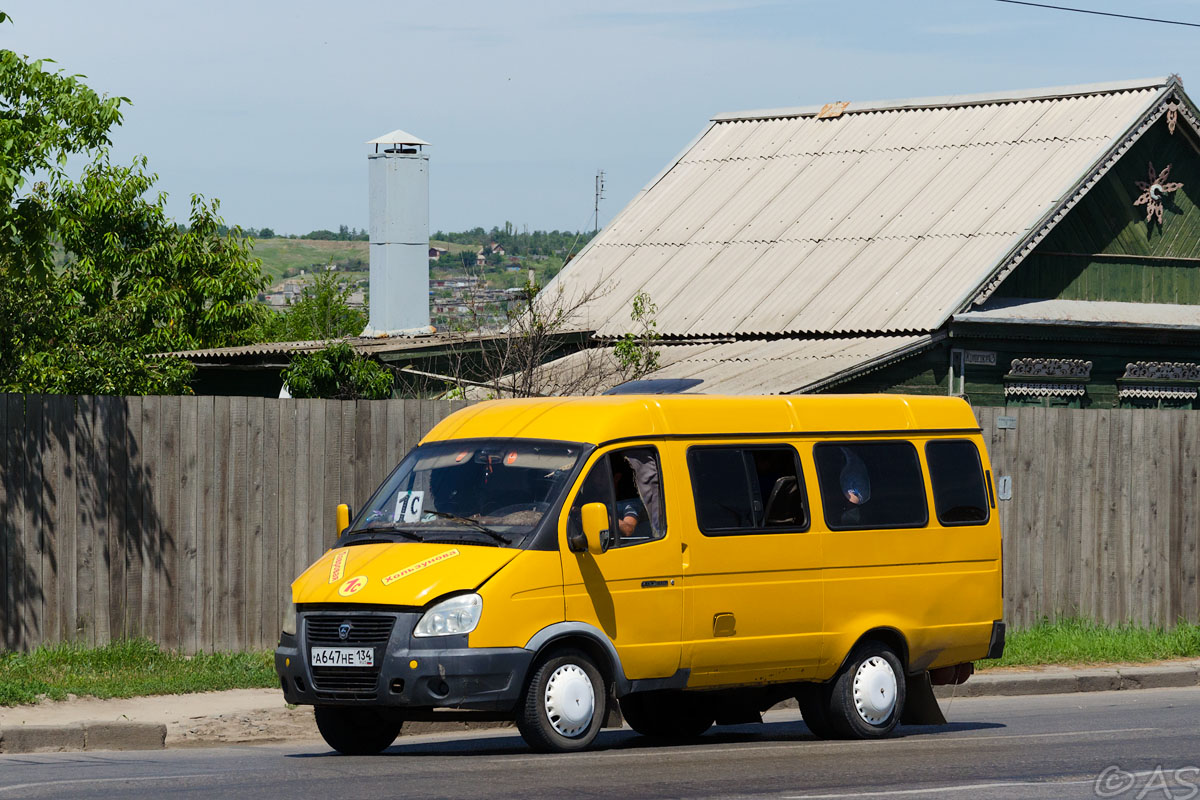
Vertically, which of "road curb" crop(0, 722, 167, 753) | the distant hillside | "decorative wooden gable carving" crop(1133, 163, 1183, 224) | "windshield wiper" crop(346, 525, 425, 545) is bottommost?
"road curb" crop(0, 722, 167, 753)

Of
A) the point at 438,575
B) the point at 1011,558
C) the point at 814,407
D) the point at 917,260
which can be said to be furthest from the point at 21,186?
the point at 917,260

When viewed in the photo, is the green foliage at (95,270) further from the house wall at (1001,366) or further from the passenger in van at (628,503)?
the house wall at (1001,366)

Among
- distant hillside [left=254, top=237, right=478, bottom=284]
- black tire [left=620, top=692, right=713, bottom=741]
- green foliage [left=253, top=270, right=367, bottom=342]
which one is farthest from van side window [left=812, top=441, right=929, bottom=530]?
distant hillside [left=254, top=237, right=478, bottom=284]

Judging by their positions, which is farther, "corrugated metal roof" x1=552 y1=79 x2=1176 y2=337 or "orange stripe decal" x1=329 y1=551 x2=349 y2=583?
"corrugated metal roof" x1=552 y1=79 x2=1176 y2=337

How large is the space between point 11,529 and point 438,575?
5.01m

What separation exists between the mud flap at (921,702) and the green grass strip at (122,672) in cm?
480

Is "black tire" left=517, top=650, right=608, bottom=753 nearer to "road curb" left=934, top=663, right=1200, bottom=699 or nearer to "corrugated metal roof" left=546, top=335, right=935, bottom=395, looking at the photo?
"road curb" left=934, top=663, right=1200, bottom=699

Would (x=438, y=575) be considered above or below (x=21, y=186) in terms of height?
below

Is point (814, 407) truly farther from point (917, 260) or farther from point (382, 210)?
point (382, 210)

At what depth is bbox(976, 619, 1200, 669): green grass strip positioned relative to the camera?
51.1ft

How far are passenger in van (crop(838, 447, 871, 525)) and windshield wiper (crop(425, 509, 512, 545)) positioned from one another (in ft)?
8.45

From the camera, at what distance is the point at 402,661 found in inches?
371

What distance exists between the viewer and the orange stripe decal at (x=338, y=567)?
32.4 feet

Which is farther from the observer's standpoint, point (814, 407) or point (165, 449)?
point (165, 449)
